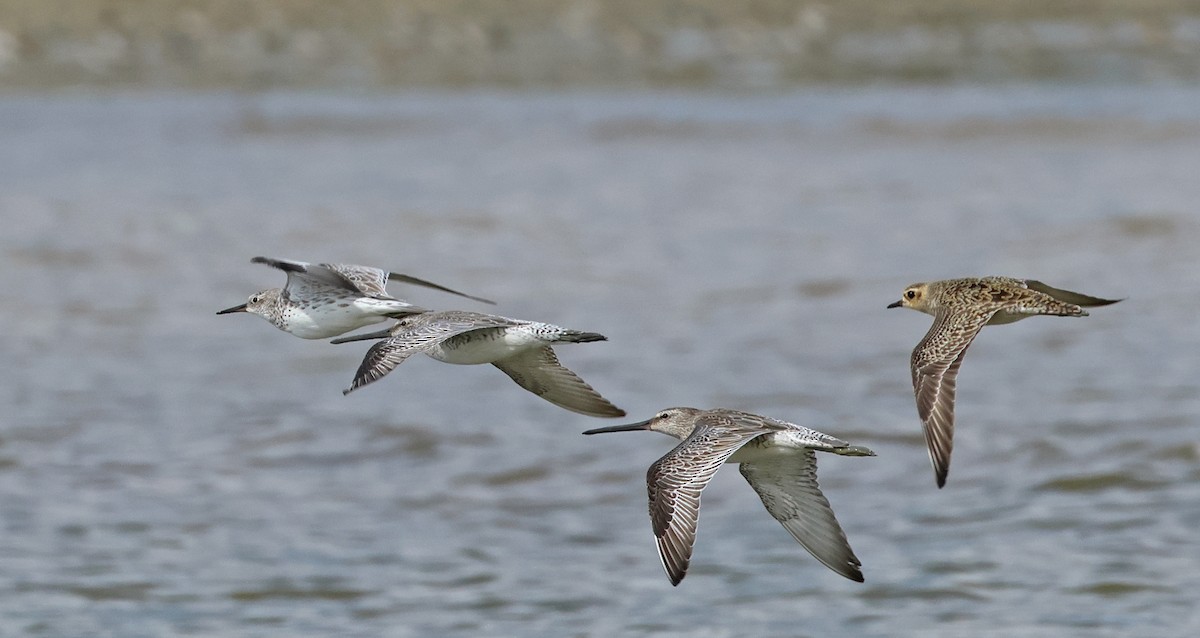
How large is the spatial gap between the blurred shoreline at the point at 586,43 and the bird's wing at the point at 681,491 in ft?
105

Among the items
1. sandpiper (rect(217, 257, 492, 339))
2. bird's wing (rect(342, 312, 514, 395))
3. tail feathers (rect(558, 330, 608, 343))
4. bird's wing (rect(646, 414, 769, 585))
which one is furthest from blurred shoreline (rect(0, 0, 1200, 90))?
bird's wing (rect(646, 414, 769, 585))

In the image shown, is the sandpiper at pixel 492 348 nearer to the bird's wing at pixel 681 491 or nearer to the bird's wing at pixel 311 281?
the bird's wing at pixel 311 281

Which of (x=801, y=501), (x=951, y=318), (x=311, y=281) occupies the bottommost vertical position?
(x=801, y=501)

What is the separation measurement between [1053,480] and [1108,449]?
78 centimetres

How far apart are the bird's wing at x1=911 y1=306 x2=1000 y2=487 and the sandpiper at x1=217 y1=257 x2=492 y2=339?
1951 millimetres

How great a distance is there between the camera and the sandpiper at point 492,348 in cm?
690

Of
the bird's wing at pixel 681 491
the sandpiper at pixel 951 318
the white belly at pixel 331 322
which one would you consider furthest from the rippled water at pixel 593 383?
the bird's wing at pixel 681 491

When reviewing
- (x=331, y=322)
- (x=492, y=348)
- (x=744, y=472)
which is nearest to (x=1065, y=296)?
(x=744, y=472)

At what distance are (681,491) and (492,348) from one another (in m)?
1.16

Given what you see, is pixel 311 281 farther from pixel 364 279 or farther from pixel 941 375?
pixel 941 375

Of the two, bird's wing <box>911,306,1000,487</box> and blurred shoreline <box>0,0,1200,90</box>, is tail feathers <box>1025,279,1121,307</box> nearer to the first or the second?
bird's wing <box>911,306,1000,487</box>

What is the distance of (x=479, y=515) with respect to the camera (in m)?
14.8

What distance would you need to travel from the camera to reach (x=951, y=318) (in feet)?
23.1

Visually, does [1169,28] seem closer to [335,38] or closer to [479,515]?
[335,38]
